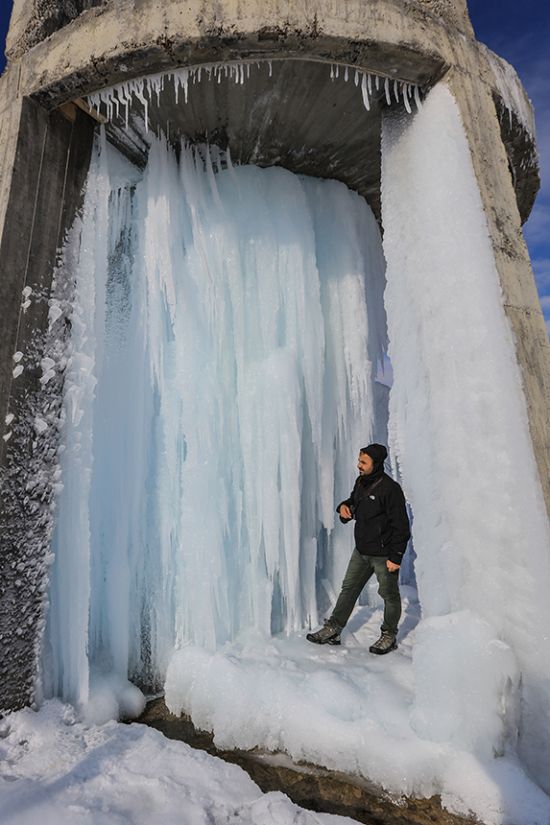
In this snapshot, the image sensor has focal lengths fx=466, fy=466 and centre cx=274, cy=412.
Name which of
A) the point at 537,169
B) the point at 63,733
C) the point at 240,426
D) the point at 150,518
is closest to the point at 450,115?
the point at 537,169

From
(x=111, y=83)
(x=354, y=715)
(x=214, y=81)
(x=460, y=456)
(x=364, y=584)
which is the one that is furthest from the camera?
(x=364, y=584)

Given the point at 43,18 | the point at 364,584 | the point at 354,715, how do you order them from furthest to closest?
the point at 364,584 < the point at 43,18 < the point at 354,715

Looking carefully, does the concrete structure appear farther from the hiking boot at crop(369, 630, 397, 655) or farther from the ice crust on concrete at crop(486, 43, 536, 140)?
the hiking boot at crop(369, 630, 397, 655)

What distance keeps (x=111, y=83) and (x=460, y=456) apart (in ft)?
12.3

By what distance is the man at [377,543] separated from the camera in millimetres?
3826

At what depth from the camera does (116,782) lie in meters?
2.36

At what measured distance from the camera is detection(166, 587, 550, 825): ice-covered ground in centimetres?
234

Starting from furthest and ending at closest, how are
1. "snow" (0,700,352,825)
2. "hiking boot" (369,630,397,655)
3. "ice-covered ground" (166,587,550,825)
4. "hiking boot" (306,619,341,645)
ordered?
"hiking boot" (306,619,341,645), "hiking boot" (369,630,397,655), "ice-covered ground" (166,587,550,825), "snow" (0,700,352,825)

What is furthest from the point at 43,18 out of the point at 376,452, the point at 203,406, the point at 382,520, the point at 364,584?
the point at 364,584

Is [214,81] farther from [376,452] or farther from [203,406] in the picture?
[376,452]

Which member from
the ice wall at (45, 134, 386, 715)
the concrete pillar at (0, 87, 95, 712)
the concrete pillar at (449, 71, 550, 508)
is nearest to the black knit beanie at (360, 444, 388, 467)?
the ice wall at (45, 134, 386, 715)

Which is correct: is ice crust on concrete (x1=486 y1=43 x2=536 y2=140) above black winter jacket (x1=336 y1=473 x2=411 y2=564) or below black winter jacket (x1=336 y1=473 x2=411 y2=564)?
above

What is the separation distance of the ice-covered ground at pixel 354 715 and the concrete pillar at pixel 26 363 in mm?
1172

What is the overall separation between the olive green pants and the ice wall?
691 mm
